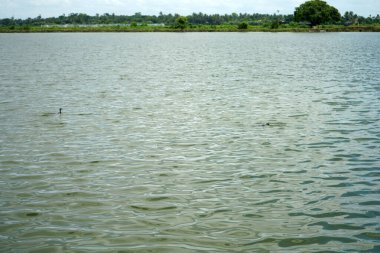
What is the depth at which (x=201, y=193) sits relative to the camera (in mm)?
11938

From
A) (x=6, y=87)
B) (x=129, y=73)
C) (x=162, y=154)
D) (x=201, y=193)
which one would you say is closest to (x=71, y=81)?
(x=6, y=87)

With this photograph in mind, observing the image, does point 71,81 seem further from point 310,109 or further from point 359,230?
point 359,230

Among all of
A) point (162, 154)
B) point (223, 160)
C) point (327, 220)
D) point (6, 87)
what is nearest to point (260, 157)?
point (223, 160)

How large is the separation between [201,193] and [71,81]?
28.6 m

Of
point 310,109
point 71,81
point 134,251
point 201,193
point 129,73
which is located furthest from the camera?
point 129,73

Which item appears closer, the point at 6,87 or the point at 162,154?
the point at 162,154

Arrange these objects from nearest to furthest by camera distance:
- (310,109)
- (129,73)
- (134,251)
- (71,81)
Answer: (134,251)
(310,109)
(71,81)
(129,73)

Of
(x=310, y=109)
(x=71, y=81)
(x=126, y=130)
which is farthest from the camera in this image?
(x=71, y=81)

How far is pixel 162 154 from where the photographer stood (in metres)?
15.8

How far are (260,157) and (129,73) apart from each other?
32282mm

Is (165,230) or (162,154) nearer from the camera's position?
(165,230)

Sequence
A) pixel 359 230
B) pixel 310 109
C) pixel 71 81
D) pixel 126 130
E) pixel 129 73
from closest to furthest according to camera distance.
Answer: pixel 359 230 → pixel 126 130 → pixel 310 109 → pixel 71 81 → pixel 129 73

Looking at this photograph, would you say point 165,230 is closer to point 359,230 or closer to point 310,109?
point 359,230

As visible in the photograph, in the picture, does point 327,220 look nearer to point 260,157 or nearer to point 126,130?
point 260,157
